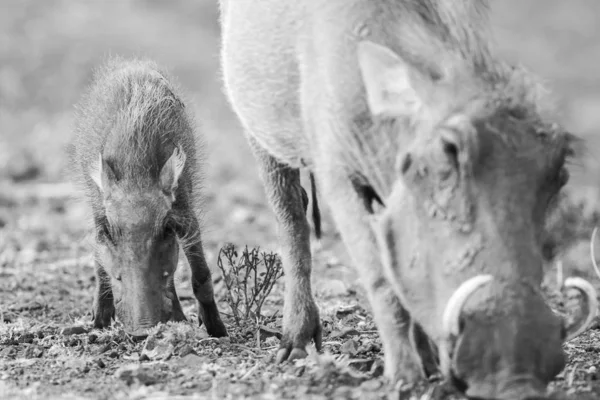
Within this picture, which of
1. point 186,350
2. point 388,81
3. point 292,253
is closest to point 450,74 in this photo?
point 388,81

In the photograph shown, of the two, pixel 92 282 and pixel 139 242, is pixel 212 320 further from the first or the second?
pixel 92 282

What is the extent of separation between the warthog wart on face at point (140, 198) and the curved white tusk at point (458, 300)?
224 cm

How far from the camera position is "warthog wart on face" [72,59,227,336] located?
506cm

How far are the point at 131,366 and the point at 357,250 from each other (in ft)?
3.61

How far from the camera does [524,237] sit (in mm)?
3080

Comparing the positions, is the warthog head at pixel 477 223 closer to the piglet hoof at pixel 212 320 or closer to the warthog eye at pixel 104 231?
the piglet hoof at pixel 212 320

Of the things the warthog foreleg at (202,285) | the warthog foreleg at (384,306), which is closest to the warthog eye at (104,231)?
the warthog foreleg at (202,285)

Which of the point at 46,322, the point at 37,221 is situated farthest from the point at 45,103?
the point at 46,322

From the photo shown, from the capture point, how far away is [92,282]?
22.1 feet

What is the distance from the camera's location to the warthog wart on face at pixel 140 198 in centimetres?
506

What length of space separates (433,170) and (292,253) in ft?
5.77

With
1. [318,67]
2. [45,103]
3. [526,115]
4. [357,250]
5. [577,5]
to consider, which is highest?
[577,5]

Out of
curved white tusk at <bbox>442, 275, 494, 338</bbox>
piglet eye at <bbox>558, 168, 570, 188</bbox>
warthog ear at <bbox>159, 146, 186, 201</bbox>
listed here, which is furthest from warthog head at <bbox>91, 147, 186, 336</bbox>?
piglet eye at <bbox>558, 168, 570, 188</bbox>

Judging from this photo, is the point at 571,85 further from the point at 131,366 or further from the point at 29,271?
the point at 131,366
